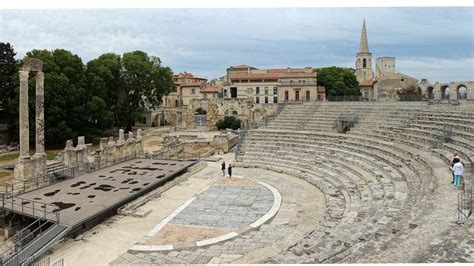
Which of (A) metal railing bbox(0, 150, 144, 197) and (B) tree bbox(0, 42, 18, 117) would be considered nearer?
(A) metal railing bbox(0, 150, 144, 197)

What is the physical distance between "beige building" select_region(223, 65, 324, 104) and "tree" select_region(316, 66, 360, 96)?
3.20 meters

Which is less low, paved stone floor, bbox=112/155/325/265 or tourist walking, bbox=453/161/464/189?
tourist walking, bbox=453/161/464/189

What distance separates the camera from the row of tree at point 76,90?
1355 inches

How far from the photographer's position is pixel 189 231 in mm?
12750

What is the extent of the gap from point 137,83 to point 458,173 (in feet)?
131

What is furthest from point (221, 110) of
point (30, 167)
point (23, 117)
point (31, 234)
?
point (31, 234)

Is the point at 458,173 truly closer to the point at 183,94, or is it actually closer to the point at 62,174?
the point at 62,174

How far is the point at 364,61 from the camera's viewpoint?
3408 inches

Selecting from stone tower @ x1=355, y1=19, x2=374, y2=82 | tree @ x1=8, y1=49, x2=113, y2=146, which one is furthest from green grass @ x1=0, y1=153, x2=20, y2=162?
stone tower @ x1=355, y1=19, x2=374, y2=82

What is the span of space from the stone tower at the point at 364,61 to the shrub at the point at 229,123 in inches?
1946

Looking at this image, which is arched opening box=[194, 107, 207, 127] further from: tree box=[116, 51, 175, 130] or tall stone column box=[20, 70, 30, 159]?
tall stone column box=[20, 70, 30, 159]

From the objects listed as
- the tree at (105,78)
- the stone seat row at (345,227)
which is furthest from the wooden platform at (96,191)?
the tree at (105,78)

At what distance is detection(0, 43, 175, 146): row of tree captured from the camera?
3441 cm

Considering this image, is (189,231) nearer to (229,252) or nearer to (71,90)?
(229,252)
